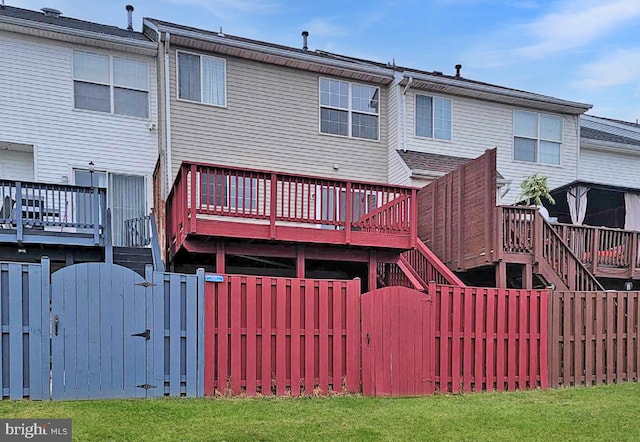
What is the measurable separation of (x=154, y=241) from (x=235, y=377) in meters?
4.29

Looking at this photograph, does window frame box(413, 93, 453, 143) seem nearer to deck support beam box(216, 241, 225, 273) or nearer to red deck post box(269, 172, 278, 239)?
red deck post box(269, 172, 278, 239)

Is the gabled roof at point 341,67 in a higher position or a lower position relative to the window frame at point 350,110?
higher

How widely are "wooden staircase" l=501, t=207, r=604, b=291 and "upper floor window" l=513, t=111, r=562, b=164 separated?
257 inches

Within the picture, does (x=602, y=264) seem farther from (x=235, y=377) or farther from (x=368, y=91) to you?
(x=235, y=377)

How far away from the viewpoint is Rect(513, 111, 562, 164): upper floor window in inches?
622

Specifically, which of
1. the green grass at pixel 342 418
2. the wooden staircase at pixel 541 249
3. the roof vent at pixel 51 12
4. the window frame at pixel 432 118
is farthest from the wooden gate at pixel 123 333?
the roof vent at pixel 51 12

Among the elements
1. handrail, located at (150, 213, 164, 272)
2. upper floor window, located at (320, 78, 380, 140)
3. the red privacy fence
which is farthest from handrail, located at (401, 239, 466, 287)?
handrail, located at (150, 213, 164, 272)

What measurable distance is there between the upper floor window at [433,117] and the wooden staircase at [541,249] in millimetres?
5644

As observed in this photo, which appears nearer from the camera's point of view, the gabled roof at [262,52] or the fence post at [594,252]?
the fence post at [594,252]

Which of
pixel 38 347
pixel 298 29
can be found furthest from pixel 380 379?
pixel 298 29

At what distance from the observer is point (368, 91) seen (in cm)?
1447

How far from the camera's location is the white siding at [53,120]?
11.4m

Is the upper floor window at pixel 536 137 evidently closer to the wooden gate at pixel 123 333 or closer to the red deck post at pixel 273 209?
the red deck post at pixel 273 209

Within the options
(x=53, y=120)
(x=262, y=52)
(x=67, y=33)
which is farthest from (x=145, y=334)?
(x=262, y=52)
